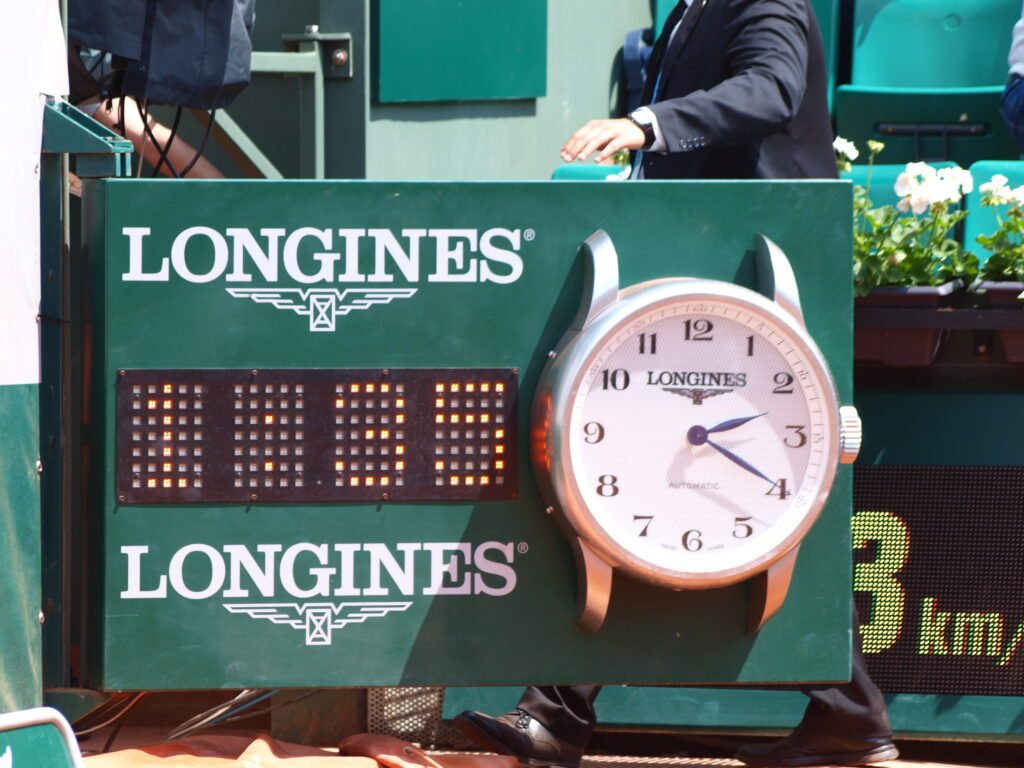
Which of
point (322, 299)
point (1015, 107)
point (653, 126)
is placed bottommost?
point (322, 299)

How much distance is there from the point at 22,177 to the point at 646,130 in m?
1.00

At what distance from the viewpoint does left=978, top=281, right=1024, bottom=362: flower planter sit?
107 inches

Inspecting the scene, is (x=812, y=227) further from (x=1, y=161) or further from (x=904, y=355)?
(x=1, y=161)

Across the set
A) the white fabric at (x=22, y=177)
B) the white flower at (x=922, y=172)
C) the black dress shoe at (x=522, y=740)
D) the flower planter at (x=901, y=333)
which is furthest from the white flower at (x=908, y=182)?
the white fabric at (x=22, y=177)

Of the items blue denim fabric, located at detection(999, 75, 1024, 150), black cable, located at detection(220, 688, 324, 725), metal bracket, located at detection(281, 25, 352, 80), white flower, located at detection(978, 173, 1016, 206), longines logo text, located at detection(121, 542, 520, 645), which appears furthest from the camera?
metal bracket, located at detection(281, 25, 352, 80)

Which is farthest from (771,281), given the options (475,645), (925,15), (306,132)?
(925,15)

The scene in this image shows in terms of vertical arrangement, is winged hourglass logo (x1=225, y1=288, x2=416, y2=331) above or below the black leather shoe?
above

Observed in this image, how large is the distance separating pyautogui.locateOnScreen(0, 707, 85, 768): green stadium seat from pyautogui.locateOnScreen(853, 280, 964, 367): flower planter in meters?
1.59

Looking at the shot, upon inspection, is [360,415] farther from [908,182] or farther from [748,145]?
[908,182]

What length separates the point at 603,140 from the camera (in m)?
2.38

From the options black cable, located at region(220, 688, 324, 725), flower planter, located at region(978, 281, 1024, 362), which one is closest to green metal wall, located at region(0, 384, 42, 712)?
Result: black cable, located at region(220, 688, 324, 725)

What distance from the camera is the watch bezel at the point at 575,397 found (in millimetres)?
2092

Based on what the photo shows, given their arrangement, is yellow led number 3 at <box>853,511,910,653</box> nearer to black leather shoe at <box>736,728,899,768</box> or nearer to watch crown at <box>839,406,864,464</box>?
black leather shoe at <box>736,728,899,768</box>

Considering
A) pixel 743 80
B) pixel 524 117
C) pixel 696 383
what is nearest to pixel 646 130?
pixel 743 80
